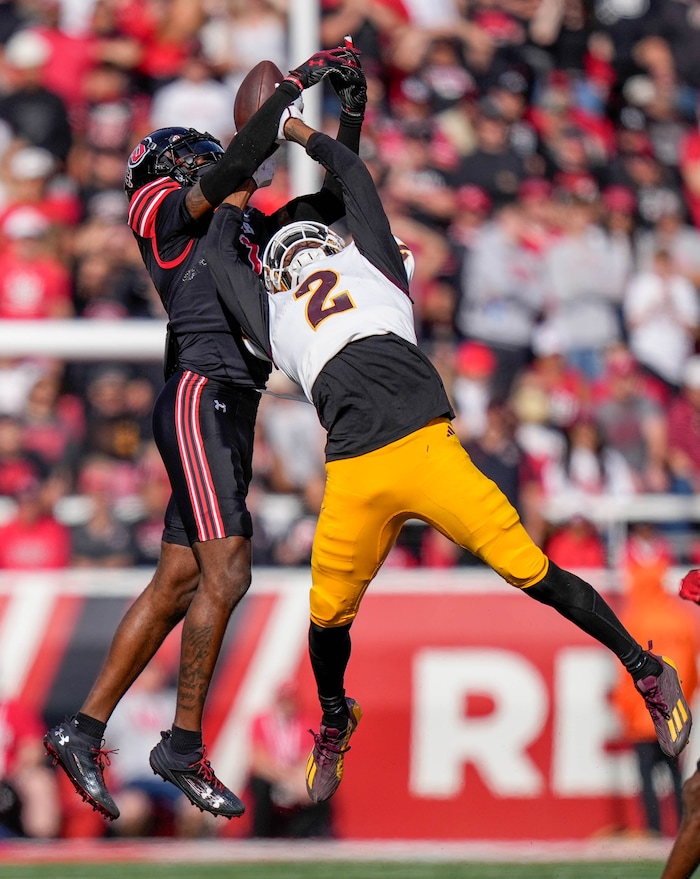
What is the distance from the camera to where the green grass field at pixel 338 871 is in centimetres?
856

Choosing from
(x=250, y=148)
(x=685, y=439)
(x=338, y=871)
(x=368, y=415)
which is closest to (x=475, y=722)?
(x=338, y=871)

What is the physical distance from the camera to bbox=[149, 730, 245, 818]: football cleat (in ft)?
20.2

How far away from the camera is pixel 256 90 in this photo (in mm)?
6305

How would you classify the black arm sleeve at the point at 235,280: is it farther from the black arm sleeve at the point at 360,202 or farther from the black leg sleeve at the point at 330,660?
the black leg sleeve at the point at 330,660

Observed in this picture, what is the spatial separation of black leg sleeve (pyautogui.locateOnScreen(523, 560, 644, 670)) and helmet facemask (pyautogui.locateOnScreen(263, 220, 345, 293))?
146cm

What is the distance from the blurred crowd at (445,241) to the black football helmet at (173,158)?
2378 mm

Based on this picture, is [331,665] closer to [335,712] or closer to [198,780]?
[335,712]

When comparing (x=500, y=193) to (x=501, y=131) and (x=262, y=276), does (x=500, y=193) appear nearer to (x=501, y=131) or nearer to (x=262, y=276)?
(x=501, y=131)

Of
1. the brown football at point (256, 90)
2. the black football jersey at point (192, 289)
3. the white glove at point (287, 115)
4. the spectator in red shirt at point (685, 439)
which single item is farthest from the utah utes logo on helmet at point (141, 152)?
the spectator in red shirt at point (685, 439)

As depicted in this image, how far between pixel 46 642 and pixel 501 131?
518cm

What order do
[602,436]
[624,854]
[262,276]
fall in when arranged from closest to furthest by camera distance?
[262,276], [624,854], [602,436]

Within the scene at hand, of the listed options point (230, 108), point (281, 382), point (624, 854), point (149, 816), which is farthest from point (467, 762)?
point (230, 108)

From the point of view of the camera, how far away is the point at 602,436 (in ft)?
34.9

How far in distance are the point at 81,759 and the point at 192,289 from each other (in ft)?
6.26
